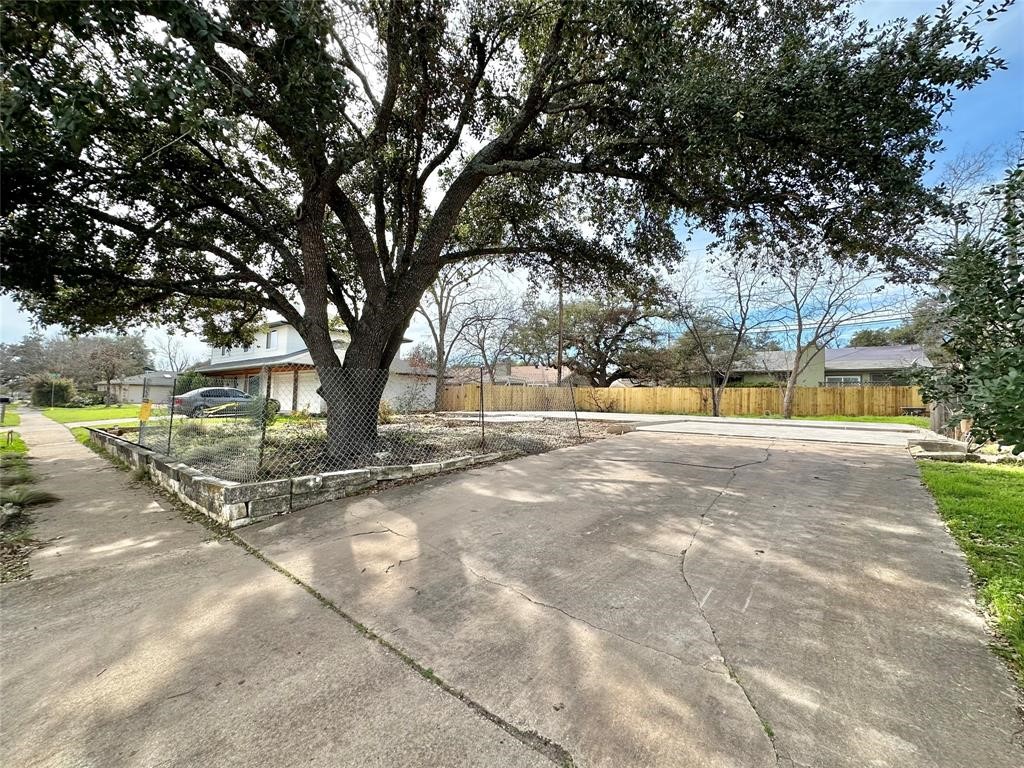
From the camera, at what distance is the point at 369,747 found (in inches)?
58.1

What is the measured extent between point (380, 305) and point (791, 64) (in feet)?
18.6

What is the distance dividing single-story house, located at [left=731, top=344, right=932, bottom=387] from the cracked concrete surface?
2637 cm

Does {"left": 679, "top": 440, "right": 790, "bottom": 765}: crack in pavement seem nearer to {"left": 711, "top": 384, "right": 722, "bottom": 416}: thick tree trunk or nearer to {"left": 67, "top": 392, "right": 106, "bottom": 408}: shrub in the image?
{"left": 711, "top": 384, "right": 722, "bottom": 416}: thick tree trunk

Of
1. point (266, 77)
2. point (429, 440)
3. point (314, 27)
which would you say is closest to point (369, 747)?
point (314, 27)

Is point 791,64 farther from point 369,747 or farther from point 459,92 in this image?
point 369,747

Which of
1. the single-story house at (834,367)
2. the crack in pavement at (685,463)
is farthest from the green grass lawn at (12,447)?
the single-story house at (834,367)

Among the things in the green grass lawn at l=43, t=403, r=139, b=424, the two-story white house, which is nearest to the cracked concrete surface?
the two-story white house

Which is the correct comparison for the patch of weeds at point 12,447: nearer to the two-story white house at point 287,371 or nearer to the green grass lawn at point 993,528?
the two-story white house at point 287,371

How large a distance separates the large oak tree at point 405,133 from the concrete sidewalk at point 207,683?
2944 mm

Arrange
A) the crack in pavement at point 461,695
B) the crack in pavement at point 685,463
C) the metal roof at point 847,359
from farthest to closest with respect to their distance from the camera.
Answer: the metal roof at point 847,359 < the crack in pavement at point 685,463 < the crack in pavement at point 461,695

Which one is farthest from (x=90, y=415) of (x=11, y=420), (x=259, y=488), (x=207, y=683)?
(x=207, y=683)

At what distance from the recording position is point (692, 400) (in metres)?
23.3

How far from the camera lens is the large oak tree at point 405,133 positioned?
3.54 metres

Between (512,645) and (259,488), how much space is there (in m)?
3.13
